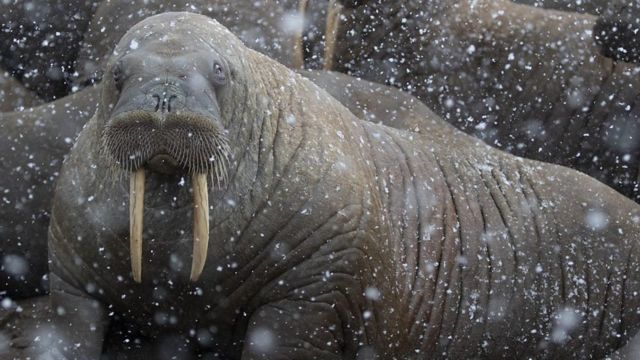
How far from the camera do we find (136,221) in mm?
5461

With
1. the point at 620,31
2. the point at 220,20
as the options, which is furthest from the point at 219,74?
the point at 620,31

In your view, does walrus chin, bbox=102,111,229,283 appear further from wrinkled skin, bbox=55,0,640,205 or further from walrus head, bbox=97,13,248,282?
wrinkled skin, bbox=55,0,640,205

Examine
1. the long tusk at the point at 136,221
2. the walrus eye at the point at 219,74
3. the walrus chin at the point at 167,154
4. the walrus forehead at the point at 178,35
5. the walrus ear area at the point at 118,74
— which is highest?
the walrus forehead at the point at 178,35

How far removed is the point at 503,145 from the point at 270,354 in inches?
133

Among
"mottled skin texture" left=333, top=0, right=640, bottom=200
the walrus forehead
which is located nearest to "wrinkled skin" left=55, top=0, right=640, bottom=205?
"mottled skin texture" left=333, top=0, right=640, bottom=200

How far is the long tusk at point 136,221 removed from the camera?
5.45 metres

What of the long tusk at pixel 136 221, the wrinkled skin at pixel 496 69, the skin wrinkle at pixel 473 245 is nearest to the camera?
the long tusk at pixel 136 221

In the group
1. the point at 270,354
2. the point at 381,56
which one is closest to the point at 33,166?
the point at 270,354

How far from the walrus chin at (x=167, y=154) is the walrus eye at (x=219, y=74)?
252 millimetres

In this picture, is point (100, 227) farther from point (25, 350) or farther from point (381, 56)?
point (381, 56)

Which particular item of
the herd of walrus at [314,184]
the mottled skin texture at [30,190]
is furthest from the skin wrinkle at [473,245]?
the mottled skin texture at [30,190]

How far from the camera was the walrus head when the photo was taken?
534cm

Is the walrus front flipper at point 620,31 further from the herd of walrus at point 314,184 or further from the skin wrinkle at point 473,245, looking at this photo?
the skin wrinkle at point 473,245

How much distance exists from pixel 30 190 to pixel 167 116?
2.09 meters
